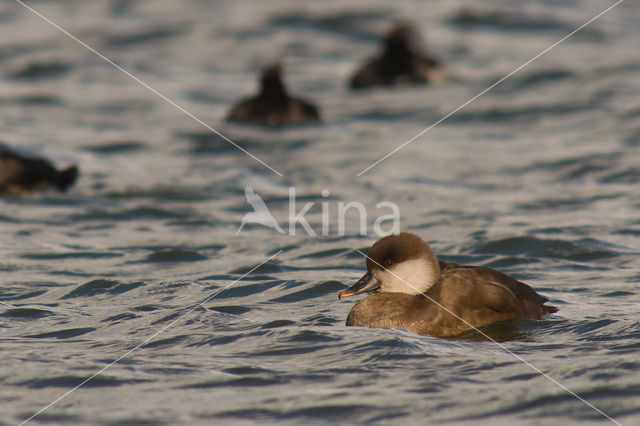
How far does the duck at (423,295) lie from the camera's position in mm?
6738

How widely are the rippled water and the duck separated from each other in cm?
13

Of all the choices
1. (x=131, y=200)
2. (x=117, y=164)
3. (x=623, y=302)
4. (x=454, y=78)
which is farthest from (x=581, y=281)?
(x=454, y=78)

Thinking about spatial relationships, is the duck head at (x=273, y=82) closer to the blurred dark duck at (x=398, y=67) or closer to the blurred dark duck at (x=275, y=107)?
the blurred dark duck at (x=275, y=107)

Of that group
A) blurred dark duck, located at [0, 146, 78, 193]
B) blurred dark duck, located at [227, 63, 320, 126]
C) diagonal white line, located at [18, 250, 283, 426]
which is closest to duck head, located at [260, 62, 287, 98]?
blurred dark duck, located at [227, 63, 320, 126]

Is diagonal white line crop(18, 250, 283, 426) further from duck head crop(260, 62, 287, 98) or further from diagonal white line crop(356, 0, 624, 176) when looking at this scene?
duck head crop(260, 62, 287, 98)

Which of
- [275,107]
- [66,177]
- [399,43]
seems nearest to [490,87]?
[399,43]

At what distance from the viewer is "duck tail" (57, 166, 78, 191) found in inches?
464

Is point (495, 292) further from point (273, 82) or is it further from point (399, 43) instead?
point (399, 43)

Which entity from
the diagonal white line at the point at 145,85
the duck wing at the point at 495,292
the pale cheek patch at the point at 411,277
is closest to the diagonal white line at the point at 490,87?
the diagonal white line at the point at 145,85

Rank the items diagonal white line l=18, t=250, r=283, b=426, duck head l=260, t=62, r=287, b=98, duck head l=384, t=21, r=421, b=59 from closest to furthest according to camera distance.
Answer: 1. diagonal white line l=18, t=250, r=283, b=426
2. duck head l=260, t=62, r=287, b=98
3. duck head l=384, t=21, r=421, b=59

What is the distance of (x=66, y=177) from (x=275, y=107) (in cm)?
414

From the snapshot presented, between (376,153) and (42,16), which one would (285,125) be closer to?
(376,153)

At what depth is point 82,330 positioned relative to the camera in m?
7.07

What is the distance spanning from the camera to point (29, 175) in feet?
38.5
